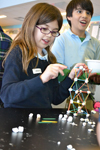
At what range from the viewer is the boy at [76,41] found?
128 centimetres

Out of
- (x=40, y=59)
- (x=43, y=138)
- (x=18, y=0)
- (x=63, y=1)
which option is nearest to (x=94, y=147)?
(x=43, y=138)

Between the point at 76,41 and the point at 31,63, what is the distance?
1.66ft

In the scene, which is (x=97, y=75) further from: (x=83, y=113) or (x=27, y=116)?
(x=27, y=116)

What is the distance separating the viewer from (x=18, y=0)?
4258 mm

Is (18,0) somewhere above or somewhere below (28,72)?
above

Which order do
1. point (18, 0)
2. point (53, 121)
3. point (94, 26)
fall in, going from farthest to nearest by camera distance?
point (94, 26) < point (18, 0) < point (53, 121)

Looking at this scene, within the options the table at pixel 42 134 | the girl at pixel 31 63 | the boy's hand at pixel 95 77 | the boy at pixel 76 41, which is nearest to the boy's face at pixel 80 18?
the boy at pixel 76 41

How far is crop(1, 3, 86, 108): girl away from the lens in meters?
0.86

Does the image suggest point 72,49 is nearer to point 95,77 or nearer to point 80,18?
point 80,18

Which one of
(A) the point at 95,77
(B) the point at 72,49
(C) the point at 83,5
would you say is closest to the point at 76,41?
(B) the point at 72,49

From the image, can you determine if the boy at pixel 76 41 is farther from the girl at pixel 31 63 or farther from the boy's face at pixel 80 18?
the girl at pixel 31 63

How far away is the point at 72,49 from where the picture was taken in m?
1.32

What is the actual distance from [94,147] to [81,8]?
1.06 meters

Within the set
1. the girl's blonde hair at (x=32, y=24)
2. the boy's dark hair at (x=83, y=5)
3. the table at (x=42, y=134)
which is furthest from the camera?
the boy's dark hair at (x=83, y=5)
